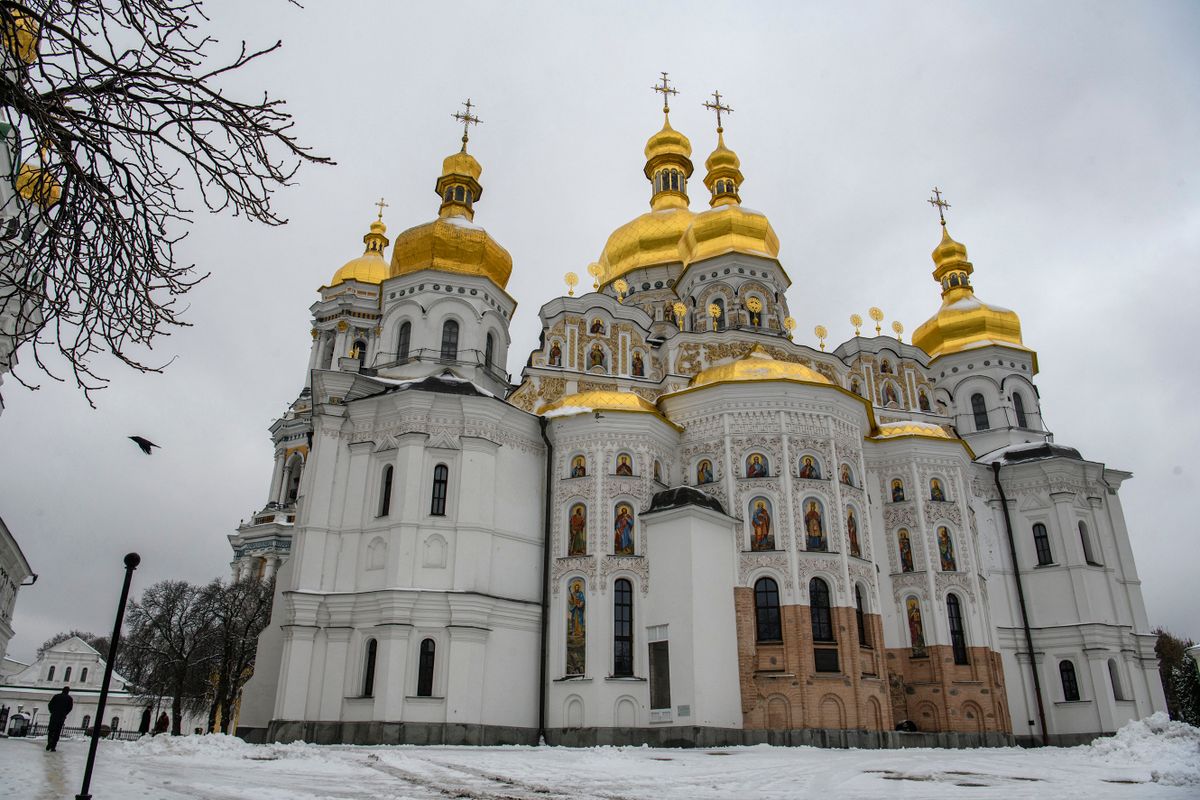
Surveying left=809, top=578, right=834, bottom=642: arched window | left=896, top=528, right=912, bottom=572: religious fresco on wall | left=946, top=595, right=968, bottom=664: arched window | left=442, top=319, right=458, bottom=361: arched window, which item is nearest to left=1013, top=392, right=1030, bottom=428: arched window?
left=896, top=528, right=912, bottom=572: religious fresco on wall

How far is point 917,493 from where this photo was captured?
23703mm

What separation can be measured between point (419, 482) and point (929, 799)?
46.0ft

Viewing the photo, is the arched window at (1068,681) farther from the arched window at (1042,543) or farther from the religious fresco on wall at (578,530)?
the religious fresco on wall at (578,530)

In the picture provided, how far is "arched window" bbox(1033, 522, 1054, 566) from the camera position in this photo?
2611 centimetres

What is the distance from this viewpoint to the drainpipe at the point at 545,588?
20.0 metres

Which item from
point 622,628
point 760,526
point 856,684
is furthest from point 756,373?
point 856,684

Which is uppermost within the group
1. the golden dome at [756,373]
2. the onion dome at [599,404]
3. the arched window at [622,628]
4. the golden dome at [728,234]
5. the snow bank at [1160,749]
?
the golden dome at [728,234]

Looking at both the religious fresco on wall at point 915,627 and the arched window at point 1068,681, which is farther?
the arched window at point 1068,681

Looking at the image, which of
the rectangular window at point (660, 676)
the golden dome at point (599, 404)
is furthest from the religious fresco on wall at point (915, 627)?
the golden dome at point (599, 404)

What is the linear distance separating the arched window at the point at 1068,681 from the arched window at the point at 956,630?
4.71 meters

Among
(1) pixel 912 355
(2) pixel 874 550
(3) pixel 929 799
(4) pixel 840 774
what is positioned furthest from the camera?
(1) pixel 912 355

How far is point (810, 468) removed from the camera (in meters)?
21.7

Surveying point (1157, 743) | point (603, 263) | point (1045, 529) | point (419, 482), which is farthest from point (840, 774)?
point (603, 263)

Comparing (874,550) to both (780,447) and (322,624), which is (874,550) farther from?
(322,624)
